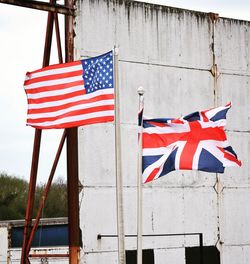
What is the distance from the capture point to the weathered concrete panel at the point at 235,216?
1731cm

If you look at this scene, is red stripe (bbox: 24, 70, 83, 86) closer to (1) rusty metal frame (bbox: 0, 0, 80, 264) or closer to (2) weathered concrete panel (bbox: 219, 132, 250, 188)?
(1) rusty metal frame (bbox: 0, 0, 80, 264)

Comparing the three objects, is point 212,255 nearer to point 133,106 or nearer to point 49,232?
point 133,106

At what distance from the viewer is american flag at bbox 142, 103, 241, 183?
12.2 metres

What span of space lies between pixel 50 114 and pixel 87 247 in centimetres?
314

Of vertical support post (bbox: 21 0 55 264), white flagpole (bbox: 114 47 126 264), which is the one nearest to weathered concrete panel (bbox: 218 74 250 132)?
vertical support post (bbox: 21 0 55 264)

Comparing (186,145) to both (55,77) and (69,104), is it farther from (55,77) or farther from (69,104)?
(55,77)

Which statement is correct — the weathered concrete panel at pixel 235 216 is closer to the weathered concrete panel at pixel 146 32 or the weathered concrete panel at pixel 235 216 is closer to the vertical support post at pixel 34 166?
the weathered concrete panel at pixel 146 32

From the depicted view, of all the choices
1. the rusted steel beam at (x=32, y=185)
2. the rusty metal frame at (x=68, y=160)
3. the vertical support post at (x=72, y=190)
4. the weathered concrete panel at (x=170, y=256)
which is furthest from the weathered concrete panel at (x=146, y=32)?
the weathered concrete panel at (x=170, y=256)

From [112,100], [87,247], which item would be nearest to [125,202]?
[87,247]

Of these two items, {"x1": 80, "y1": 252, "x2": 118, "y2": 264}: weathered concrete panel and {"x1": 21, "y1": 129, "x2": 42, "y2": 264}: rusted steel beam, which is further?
{"x1": 80, "y1": 252, "x2": 118, "y2": 264}: weathered concrete panel

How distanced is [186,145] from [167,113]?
14.5 ft

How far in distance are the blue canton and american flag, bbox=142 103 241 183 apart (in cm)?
88

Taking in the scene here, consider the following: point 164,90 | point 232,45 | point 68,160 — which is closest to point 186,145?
point 68,160

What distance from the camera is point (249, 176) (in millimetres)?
17891
